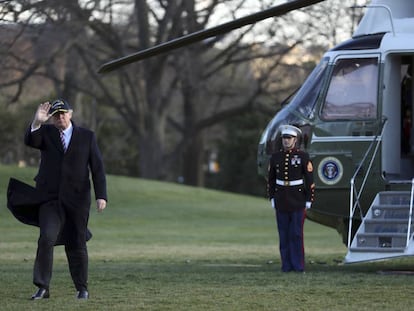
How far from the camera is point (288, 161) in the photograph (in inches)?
528

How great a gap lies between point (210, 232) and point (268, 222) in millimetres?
4293

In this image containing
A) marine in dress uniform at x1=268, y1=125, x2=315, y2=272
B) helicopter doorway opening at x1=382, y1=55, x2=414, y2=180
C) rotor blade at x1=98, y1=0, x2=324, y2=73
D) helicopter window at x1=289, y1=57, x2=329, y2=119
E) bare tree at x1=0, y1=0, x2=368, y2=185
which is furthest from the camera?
bare tree at x1=0, y1=0, x2=368, y2=185

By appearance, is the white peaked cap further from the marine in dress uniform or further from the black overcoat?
the black overcoat

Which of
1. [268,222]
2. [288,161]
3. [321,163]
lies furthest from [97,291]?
[268,222]

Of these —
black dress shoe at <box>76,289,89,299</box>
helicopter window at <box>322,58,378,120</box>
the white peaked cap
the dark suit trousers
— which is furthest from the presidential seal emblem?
black dress shoe at <box>76,289,89,299</box>

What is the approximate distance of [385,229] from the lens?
1309 cm

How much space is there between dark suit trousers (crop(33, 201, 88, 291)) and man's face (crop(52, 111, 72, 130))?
2.32 feet

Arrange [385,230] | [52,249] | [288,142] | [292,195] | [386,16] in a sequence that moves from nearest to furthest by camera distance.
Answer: [52,249]
[385,230]
[292,195]
[288,142]
[386,16]

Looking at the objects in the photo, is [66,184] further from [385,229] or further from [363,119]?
[363,119]

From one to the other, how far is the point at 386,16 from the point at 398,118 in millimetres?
1367

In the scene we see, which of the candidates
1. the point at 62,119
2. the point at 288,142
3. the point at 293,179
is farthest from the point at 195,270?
the point at 62,119

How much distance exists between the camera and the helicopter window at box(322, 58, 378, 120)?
14258mm

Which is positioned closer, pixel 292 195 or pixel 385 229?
pixel 385 229

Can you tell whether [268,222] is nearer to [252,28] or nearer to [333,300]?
[252,28]
